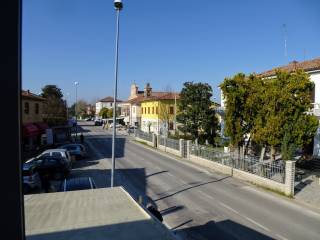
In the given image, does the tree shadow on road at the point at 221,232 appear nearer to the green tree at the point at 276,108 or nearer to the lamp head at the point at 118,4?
the green tree at the point at 276,108

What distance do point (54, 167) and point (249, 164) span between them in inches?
460

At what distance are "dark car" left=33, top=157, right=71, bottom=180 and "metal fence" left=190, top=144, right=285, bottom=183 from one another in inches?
407

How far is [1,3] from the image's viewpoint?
253cm

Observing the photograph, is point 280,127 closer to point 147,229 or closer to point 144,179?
point 144,179

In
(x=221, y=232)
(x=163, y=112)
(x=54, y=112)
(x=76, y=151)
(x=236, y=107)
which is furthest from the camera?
(x=163, y=112)

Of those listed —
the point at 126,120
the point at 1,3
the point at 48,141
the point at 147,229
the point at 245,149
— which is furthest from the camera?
the point at 126,120

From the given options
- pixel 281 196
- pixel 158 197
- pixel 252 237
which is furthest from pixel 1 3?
pixel 281 196

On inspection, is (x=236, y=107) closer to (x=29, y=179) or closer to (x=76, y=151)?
(x=29, y=179)

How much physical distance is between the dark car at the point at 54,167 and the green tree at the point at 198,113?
1664 cm

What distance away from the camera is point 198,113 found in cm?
3569

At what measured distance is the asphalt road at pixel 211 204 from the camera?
12133 mm

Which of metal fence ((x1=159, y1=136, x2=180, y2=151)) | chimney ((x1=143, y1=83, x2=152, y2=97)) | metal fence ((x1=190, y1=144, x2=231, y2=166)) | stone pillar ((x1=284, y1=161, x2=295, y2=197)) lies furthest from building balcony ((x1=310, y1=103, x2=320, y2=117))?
chimney ((x1=143, y1=83, x2=152, y2=97))

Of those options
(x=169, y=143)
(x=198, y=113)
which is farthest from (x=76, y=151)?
(x=198, y=113)

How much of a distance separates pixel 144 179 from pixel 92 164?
25.3 feet
